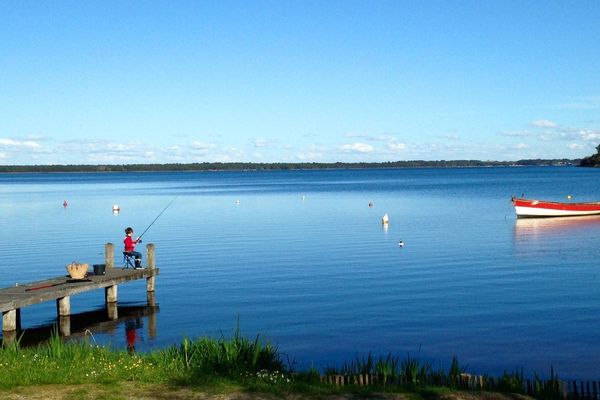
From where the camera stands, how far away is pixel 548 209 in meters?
73.0

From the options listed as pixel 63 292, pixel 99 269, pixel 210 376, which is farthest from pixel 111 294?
pixel 210 376

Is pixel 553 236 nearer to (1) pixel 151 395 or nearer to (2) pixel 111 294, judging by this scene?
(2) pixel 111 294

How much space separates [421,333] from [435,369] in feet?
13.8

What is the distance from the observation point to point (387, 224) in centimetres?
6556

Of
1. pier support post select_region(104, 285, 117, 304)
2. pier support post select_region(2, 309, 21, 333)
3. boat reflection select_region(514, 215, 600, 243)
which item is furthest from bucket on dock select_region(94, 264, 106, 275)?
boat reflection select_region(514, 215, 600, 243)

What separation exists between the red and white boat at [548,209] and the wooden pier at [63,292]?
47538mm

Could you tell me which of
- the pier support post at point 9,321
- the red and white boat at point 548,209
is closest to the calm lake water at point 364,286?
the pier support post at point 9,321

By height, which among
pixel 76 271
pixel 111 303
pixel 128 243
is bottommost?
pixel 111 303

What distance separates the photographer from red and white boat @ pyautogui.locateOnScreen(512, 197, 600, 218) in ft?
238

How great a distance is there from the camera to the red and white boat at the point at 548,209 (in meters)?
72.4

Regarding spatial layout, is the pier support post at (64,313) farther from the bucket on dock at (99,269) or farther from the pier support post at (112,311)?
the bucket on dock at (99,269)

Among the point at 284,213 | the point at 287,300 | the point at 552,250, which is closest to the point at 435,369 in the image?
the point at 287,300

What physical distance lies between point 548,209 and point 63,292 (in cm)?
5542

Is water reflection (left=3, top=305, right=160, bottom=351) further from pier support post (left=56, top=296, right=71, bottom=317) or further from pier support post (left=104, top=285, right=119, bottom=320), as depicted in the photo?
pier support post (left=56, top=296, right=71, bottom=317)
